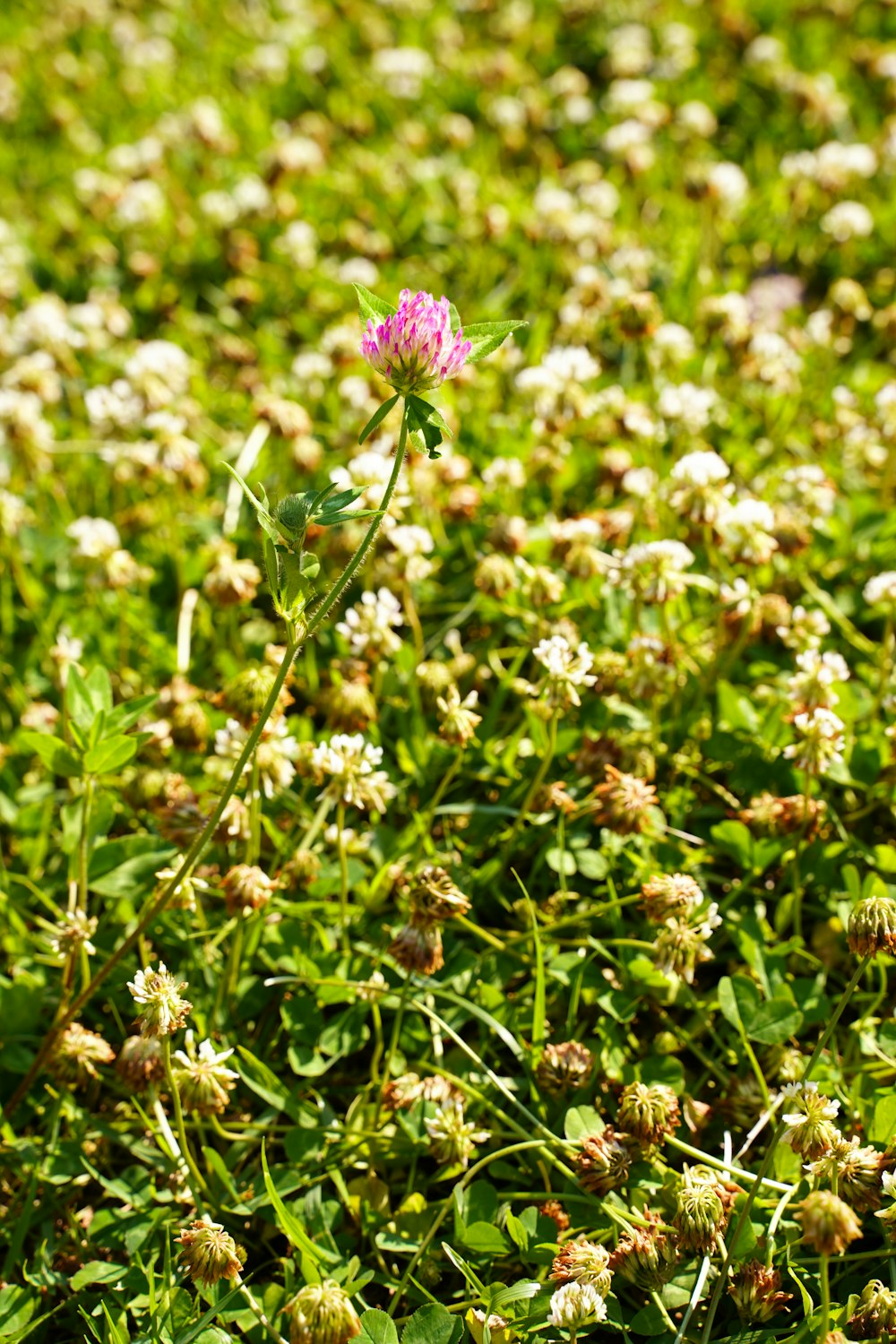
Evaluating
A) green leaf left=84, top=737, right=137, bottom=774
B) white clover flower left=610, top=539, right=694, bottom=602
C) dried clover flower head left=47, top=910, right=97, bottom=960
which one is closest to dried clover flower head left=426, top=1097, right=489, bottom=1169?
dried clover flower head left=47, top=910, right=97, bottom=960

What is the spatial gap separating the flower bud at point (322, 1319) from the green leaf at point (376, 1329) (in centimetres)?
10

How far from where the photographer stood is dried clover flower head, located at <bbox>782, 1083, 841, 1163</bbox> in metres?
1.54

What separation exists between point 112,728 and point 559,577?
95cm

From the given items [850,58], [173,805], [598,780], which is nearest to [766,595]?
[598,780]

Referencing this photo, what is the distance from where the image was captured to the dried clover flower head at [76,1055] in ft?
6.03

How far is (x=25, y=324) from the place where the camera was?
3330 millimetres

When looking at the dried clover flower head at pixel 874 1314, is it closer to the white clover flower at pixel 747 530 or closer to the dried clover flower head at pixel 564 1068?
the dried clover flower head at pixel 564 1068

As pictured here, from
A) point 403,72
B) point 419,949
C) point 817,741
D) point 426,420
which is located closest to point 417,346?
point 426,420

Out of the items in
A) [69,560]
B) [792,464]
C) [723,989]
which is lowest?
[723,989]

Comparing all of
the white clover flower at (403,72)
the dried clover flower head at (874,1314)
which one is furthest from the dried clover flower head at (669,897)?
the white clover flower at (403,72)

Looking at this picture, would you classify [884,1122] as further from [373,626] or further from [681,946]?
[373,626]

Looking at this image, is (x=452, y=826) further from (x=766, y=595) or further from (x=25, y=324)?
(x=25, y=324)

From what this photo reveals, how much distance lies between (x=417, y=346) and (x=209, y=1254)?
3.46ft

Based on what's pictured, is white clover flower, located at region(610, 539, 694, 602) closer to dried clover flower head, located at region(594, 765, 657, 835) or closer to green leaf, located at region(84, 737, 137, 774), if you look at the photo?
dried clover flower head, located at region(594, 765, 657, 835)
